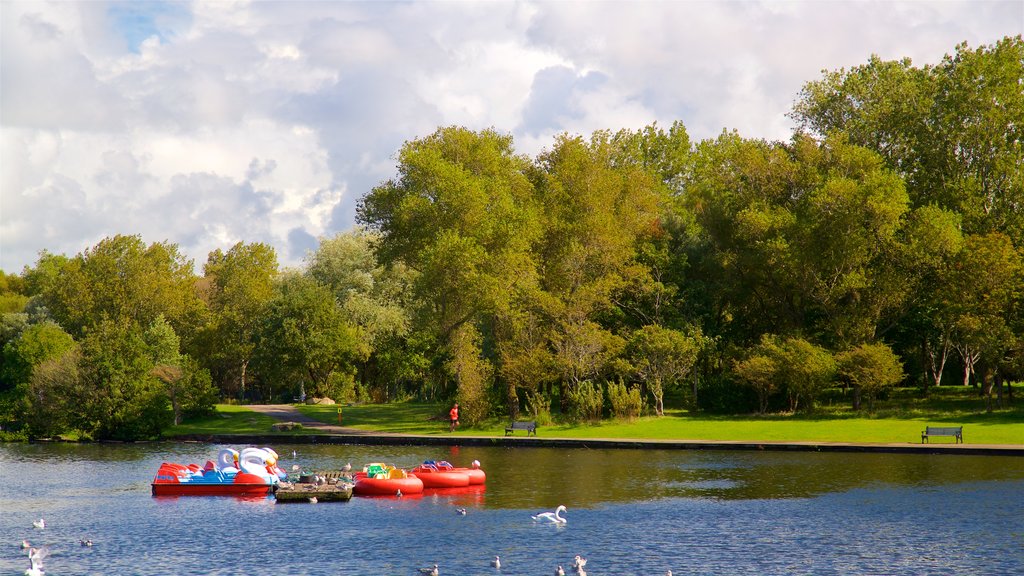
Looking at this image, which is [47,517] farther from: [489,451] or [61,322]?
[61,322]

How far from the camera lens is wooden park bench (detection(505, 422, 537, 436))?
63994 millimetres

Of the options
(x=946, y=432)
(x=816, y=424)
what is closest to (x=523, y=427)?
(x=816, y=424)

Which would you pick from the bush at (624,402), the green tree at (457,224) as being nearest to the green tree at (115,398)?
the green tree at (457,224)

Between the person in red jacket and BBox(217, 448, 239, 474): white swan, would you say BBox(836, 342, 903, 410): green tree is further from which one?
BBox(217, 448, 239, 474): white swan

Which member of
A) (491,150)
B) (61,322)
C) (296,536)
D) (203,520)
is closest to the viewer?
(296,536)

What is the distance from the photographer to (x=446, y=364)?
73.2m

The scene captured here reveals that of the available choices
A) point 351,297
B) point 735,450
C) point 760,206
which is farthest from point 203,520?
point 351,297

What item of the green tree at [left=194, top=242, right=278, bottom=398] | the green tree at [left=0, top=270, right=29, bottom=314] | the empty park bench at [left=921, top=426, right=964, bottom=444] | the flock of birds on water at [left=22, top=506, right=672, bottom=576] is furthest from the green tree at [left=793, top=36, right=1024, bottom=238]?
the green tree at [left=0, top=270, right=29, bottom=314]

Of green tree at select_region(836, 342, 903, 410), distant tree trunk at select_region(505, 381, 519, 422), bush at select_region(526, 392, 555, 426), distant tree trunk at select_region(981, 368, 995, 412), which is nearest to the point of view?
distant tree trunk at select_region(981, 368, 995, 412)

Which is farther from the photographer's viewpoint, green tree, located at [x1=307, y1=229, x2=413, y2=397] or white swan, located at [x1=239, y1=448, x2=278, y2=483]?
green tree, located at [x1=307, y1=229, x2=413, y2=397]

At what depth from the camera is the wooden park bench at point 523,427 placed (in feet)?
210

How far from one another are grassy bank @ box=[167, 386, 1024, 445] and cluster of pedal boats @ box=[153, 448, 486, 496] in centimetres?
1845

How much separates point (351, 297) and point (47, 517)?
227 ft

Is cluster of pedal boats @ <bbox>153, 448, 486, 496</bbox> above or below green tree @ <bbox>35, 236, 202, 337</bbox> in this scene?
below
